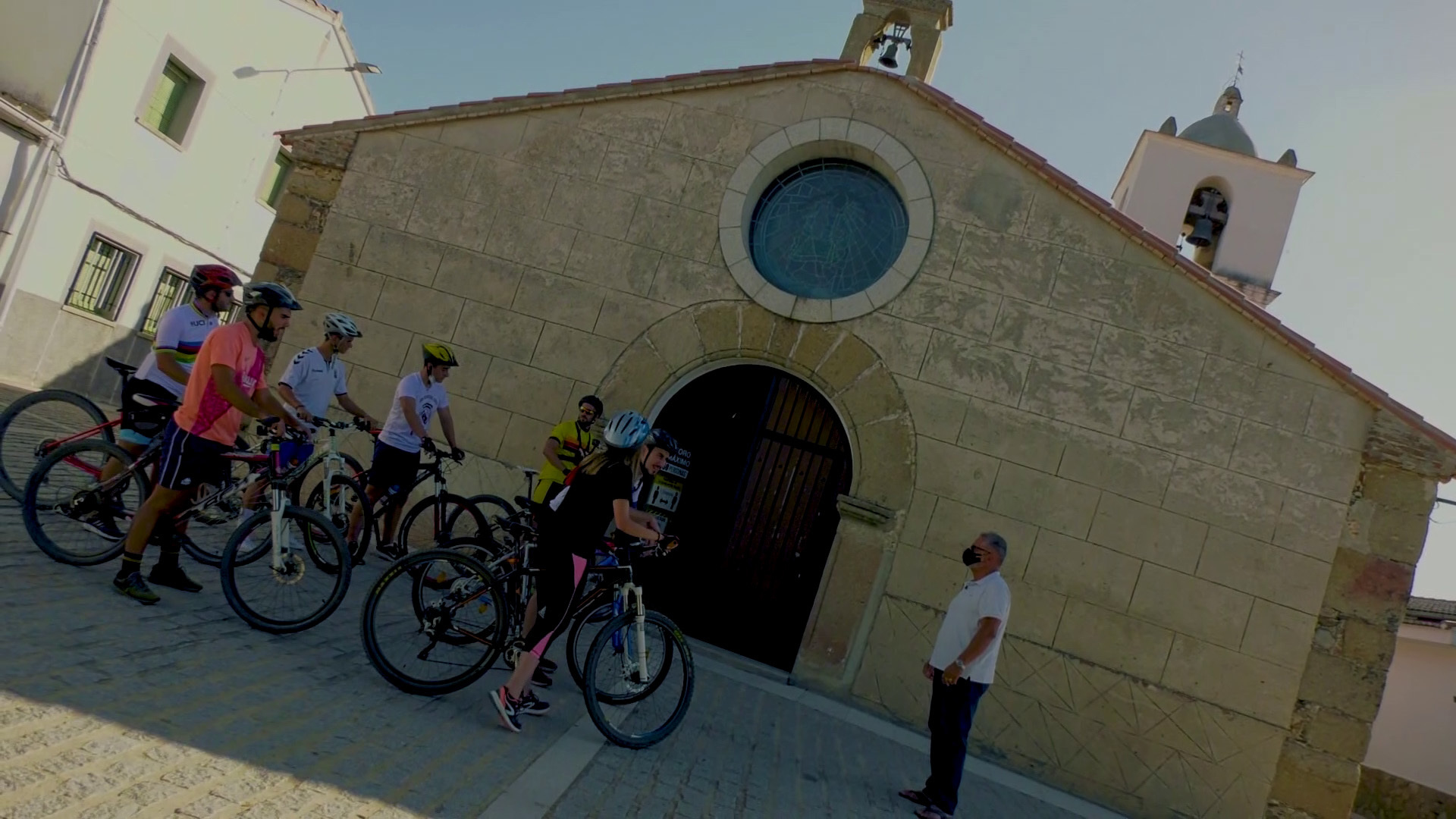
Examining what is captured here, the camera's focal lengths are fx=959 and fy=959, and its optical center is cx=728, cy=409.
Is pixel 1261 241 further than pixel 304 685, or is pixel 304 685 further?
pixel 1261 241

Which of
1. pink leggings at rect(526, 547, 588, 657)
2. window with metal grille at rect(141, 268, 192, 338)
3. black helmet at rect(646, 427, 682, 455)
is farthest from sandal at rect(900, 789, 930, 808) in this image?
window with metal grille at rect(141, 268, 192, 338)

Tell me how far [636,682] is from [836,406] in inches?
165

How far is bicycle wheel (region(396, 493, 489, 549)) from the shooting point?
7.71m

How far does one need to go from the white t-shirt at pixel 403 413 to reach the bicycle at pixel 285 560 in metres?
2.19

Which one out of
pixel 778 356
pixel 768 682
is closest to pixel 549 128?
pixel 778 356

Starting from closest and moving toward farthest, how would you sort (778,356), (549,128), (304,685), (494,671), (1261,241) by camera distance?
(304,685), (494,671), (778,356), (549,128), (1261,241)

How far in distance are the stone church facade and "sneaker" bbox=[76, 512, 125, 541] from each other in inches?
149

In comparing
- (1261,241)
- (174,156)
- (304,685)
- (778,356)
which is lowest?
(304,685)

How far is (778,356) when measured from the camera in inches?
347

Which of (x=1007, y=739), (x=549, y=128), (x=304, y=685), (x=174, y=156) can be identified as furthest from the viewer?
(x=174, y=156)

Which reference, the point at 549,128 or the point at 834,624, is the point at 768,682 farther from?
the point at 549,128

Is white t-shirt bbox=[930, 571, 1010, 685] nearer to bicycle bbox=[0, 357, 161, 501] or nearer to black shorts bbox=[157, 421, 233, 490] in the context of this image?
black shorts bbox=[157, 421, 233, 490]

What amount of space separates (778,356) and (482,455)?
295cm

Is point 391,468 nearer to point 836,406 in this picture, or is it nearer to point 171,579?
point 171,579
